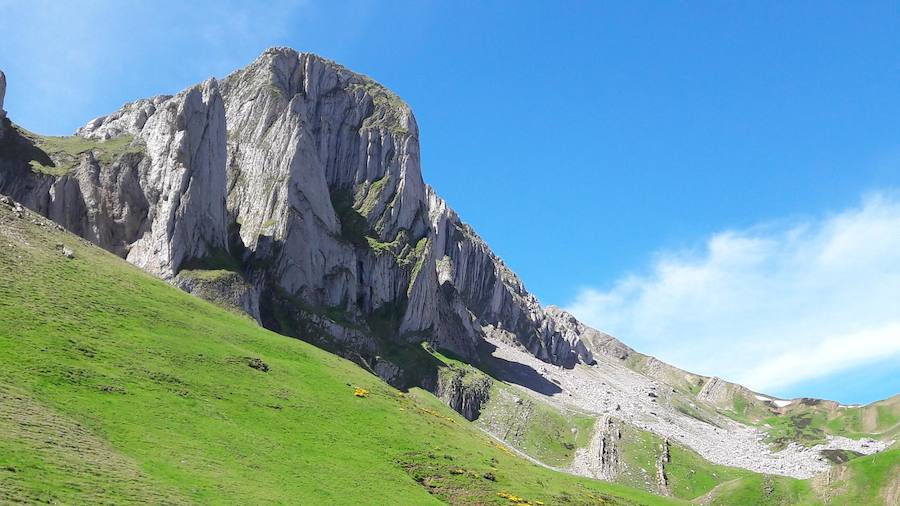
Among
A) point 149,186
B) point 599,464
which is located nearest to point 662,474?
point 599,464

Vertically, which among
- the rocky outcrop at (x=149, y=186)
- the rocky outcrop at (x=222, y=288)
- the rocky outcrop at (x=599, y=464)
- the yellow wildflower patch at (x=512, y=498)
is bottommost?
the yellow wildflower patch at (x=512, y=498)

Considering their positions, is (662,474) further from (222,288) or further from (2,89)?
(2,89)

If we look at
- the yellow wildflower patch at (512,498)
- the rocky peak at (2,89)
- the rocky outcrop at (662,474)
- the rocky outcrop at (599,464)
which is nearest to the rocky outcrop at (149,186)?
the rocky peak at (2,89)

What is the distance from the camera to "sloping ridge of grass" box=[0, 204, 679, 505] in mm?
43281

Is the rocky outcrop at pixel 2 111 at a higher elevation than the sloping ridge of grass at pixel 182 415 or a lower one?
higher

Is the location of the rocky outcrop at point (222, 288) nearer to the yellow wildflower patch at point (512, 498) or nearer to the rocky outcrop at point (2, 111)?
the rocky outcrop at point (2, 111)

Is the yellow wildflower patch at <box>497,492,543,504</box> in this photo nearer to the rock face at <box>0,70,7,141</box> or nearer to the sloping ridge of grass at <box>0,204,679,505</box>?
the sloping ridge of grass at <box>0,204,679,505</box>

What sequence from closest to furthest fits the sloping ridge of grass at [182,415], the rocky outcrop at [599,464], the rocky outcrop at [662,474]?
1. the sloping ridge of grass at [182,415]
2. the rocky outcrop at [662,474]
3. the rocky outcrop at [599,464]

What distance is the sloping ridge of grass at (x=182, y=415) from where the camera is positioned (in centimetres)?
4328

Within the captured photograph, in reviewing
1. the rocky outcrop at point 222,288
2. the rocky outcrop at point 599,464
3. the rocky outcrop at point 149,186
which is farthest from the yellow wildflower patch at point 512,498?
the rocky outcrop at point 599,464

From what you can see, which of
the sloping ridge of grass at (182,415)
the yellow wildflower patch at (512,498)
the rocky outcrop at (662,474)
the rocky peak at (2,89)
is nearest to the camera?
the sloping ridge of grass at (182,415)

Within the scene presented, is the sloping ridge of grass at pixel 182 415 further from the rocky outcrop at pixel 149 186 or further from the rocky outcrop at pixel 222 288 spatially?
the rocky outcrop at pixel 149 186

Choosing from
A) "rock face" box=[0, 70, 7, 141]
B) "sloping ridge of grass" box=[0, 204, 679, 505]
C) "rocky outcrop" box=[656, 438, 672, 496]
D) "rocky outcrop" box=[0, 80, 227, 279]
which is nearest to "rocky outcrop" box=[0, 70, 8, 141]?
"rock face" box=[0, 70, 7, 141]

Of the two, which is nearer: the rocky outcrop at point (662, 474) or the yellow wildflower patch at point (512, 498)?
the yellow wildflower patch at point (512, 498)
